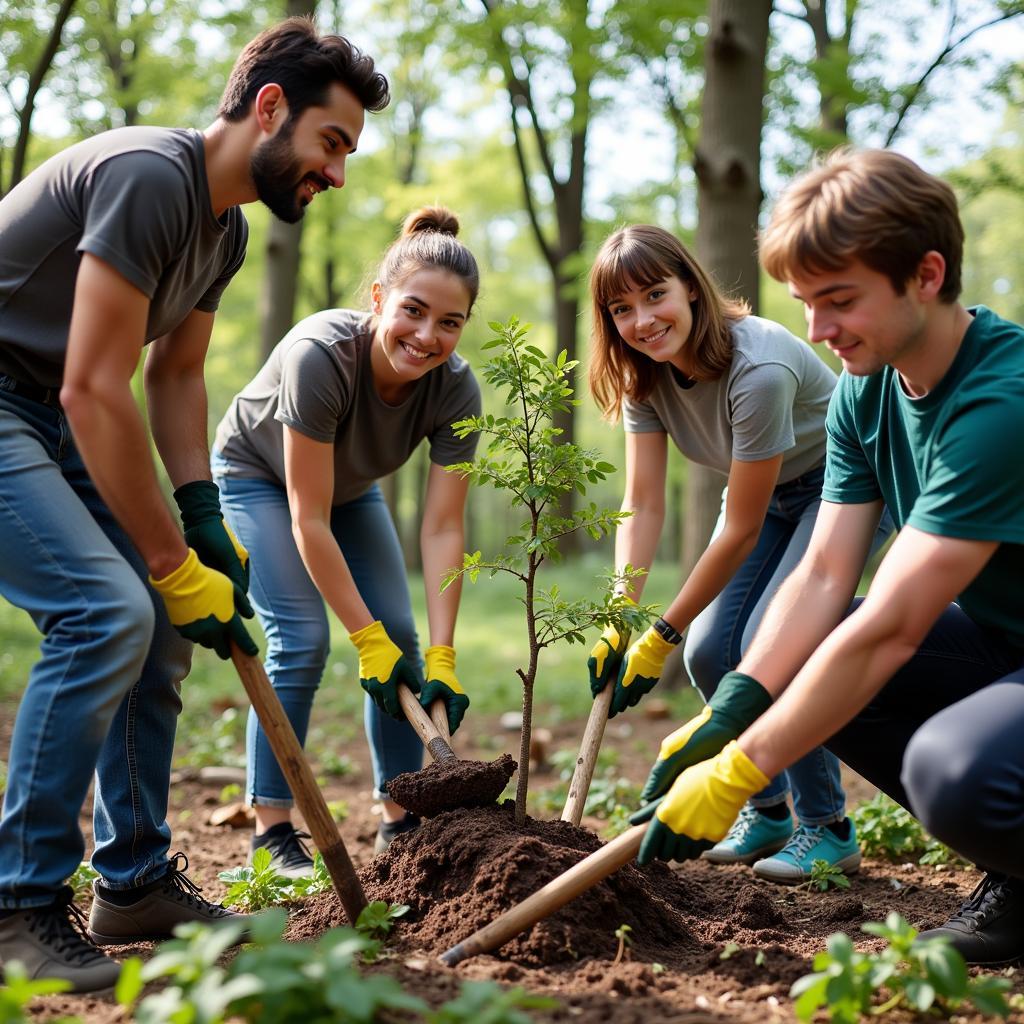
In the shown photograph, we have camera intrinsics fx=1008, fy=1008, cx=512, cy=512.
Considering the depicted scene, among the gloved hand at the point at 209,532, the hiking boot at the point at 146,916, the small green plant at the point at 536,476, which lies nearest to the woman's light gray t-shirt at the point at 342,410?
the gloved hand at the point at 209,532

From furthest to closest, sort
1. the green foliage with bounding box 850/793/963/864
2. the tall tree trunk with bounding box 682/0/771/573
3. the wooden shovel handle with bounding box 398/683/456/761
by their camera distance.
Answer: the tall tree trunk with bounding box 682/0/771/573 < the green foliage with bounding box 850/793/963/864 < the wooden shovel handle with bounding box 398/683/456/761

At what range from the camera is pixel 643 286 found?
306 centimetres

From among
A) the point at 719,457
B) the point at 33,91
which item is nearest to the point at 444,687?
the point at 719,457

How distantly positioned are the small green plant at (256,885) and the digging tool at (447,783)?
16.7 inches

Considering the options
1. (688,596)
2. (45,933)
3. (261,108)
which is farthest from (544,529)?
(45,933)

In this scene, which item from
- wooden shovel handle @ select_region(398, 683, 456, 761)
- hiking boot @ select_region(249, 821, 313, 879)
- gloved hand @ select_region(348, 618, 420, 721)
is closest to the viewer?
wooden shovel handle @ select_region(398, 683, 456, 761)

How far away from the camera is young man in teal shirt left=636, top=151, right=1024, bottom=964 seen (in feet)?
6.79

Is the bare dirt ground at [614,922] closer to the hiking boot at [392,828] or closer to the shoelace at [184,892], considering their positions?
the shoelace at [184,892]

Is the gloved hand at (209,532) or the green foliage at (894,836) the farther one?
the green foliage at (894,836)

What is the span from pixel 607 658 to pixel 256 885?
1.24 metres

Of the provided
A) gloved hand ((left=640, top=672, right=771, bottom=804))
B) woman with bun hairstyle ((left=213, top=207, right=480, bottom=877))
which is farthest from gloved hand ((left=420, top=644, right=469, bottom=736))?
gloved hand ((left=640, top=672, right=771, bottom=804))

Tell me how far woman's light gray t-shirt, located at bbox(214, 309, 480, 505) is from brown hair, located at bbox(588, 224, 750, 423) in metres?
0.47

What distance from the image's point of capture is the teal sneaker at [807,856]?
3.24 meters

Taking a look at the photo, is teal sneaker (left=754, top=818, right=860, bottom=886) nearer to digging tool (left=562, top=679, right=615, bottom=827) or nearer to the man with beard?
digging tool (left=562, top=679, right=615, bottom=827)
